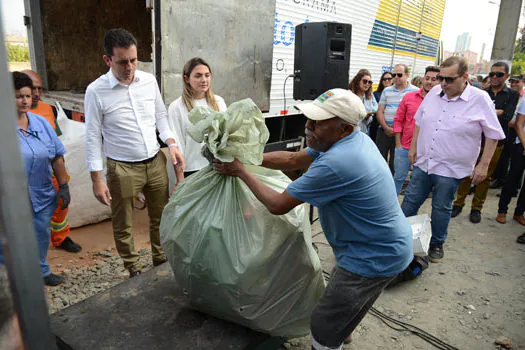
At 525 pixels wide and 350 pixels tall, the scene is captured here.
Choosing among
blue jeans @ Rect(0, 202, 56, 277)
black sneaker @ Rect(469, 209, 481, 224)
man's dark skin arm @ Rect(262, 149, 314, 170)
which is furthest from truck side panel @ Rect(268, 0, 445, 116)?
blue jeans @ Rect(0, 202, 56, 277)

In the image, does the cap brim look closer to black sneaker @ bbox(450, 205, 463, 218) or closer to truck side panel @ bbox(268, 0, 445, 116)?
truck side panel @ bbox(268, 0, 445, 116)

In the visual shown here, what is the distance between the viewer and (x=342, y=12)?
5.76 meters

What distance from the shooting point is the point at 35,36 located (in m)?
4.76

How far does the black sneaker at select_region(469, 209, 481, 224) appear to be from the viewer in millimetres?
4488

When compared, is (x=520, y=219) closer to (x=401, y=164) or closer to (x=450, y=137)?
(x=401, y=164)

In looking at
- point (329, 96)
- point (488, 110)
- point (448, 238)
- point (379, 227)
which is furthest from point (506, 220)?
point (329, 96)

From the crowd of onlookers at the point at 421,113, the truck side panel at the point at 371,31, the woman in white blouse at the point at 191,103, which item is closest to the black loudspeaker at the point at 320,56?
the truck side panel at the point at 371,31

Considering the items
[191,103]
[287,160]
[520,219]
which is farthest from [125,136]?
[520,219]

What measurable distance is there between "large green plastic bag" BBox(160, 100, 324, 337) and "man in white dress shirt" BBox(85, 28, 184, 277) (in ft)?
2.73

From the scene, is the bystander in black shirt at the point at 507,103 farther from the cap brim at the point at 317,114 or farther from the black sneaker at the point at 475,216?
the cap brim at the point at 317,114

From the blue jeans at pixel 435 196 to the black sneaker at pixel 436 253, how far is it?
0.16ft

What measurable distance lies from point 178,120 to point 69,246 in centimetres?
170

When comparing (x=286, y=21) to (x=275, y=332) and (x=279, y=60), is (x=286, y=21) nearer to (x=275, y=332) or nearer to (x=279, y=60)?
(x=279, y=60)

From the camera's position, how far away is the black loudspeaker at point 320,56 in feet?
14.3
